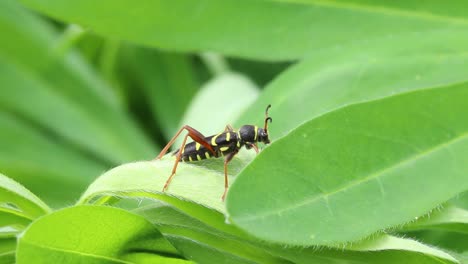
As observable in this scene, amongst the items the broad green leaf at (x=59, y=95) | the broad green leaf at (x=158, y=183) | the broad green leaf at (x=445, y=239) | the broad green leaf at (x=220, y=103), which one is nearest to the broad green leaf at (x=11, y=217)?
the broad green leaf at (x=158, y=183)

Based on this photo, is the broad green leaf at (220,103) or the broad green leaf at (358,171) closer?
the broad green leaf at (358,171)

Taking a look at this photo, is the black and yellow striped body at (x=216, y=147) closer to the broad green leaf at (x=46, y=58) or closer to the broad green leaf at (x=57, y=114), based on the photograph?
the broad green leaf at (x=57, y=114)

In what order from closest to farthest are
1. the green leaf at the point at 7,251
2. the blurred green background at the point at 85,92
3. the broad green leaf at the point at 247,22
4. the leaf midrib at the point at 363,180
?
the leaf midrib at the point at 363,180 < the green leaf at the point at 7,251 < the broad green leaf at the point at 247,22 < the blurred green background at the point at 85,92

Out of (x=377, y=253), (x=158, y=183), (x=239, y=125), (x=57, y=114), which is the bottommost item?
(x=377, y=253)

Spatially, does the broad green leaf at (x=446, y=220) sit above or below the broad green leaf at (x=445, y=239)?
below

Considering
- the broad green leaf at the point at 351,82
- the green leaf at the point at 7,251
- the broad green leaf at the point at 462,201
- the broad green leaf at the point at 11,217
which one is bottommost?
the green leaf at the point at 7,251

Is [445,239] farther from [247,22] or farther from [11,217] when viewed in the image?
[11,217]

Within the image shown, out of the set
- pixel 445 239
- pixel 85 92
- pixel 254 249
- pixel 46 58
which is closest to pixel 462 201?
pixel 445 239

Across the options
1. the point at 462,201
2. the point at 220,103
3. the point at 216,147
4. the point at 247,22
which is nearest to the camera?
the point at 216,147
